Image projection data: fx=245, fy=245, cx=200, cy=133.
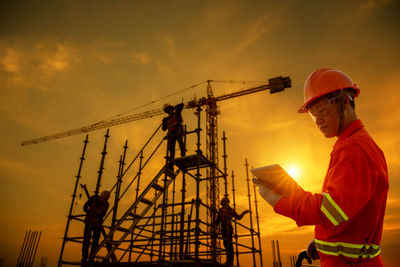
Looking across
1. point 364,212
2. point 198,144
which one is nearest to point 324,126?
point 364,212

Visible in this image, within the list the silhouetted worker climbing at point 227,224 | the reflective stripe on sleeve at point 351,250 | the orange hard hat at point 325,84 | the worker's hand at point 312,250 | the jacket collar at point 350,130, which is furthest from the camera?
the silhouetted worker climbing at point 227,224

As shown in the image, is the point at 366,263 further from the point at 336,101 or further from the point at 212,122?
the point at 212,122

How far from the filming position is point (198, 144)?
29.2 feet

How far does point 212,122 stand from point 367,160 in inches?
1381

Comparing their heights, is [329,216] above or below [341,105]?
below

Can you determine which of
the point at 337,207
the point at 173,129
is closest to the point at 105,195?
the point at 173,129

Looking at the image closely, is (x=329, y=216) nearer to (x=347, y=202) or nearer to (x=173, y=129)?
(x=347, y=202)

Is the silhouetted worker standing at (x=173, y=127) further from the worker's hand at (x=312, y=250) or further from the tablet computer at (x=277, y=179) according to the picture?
the tablet computer at (x=277, y=179)

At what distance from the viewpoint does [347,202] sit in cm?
114

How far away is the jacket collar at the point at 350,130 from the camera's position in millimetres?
1552

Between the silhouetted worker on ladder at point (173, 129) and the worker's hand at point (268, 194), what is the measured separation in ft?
26.8

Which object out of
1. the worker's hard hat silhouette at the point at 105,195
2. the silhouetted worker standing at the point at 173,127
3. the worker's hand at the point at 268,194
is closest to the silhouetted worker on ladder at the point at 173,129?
the silhouetted worker standing at the point at 173,127

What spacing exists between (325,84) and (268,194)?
2.87ft

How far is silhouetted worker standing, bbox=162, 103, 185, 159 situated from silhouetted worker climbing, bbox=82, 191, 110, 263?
3651mm
